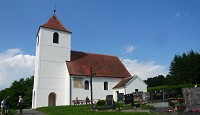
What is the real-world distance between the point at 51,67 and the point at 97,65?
8101 millimetres

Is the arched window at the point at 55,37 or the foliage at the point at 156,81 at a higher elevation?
the arched window at the point at 55,37

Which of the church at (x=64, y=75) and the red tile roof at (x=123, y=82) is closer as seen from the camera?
the church at (x=64, y=75)

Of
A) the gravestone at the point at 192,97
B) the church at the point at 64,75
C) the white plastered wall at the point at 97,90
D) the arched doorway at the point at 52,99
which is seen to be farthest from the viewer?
the arched doorway at the point at 52,99

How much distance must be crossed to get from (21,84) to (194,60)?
159 feet

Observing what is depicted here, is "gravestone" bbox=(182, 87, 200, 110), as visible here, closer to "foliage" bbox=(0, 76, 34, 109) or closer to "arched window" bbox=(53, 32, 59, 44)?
"arched window" bbox=(53, 32, 59, 44)

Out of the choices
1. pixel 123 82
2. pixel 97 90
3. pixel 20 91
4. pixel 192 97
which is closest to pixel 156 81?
pixel 20 91

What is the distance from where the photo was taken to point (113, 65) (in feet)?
139

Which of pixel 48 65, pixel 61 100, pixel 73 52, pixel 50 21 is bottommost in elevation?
pixel 61 100

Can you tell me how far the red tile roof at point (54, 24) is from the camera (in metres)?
37.2

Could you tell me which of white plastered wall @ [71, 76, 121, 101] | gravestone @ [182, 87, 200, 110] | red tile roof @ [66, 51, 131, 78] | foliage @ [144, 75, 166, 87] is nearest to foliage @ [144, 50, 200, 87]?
red tile roof @ [66, 51, 131, 78]

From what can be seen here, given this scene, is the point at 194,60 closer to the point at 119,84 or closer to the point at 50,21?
the point at 119,84

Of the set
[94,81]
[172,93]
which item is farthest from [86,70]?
[172,93]

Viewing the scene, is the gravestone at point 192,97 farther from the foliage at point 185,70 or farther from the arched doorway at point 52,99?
the foliage at point 185,70

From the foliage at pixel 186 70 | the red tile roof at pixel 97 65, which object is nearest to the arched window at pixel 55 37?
the red tile roof at pixel 97 65
